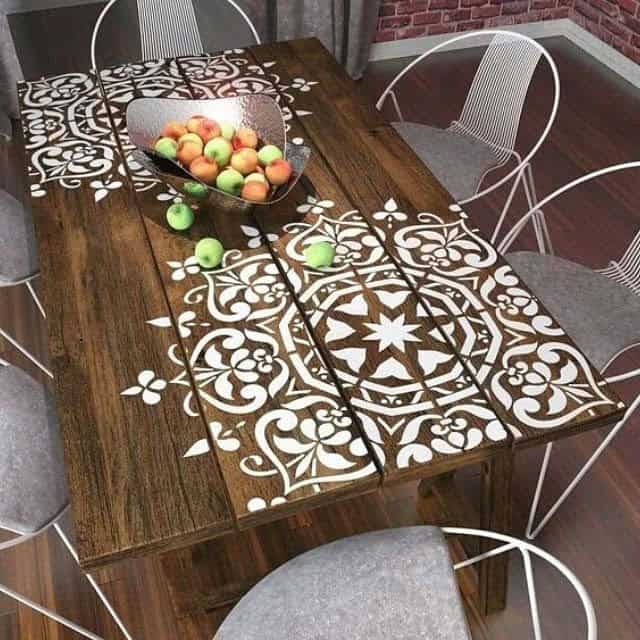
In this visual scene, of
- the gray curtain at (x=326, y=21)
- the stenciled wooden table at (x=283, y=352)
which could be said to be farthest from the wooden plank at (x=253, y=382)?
the gray curtain at (x=326, y=21)

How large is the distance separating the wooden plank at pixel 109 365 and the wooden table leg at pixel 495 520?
1.80 feet

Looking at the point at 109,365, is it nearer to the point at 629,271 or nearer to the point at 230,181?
the point at 230,181

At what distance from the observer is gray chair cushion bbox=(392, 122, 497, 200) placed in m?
2.58

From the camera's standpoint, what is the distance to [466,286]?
Answer: 5.79 feet

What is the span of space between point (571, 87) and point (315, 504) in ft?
10.9

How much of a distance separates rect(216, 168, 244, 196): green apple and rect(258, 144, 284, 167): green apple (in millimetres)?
101

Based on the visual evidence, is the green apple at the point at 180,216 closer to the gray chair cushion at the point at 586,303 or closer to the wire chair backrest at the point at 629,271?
the gray chair cushion at the point at 586,303

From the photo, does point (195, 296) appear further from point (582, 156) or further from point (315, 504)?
point (582, 156)

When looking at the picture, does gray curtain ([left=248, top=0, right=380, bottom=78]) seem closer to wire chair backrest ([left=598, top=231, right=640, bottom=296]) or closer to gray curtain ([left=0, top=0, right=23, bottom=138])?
gray curtain ([left=0, top=0, right=23, bottom=138])

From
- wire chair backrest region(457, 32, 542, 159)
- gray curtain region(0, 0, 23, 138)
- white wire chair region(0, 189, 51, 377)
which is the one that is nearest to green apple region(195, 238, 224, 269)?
white wire chair region(0, 189, 51, 377)

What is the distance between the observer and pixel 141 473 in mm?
1429

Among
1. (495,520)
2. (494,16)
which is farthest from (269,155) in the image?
(494,16)

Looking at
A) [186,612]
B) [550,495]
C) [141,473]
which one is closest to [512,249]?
[550,495]

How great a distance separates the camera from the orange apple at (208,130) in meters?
2.05
